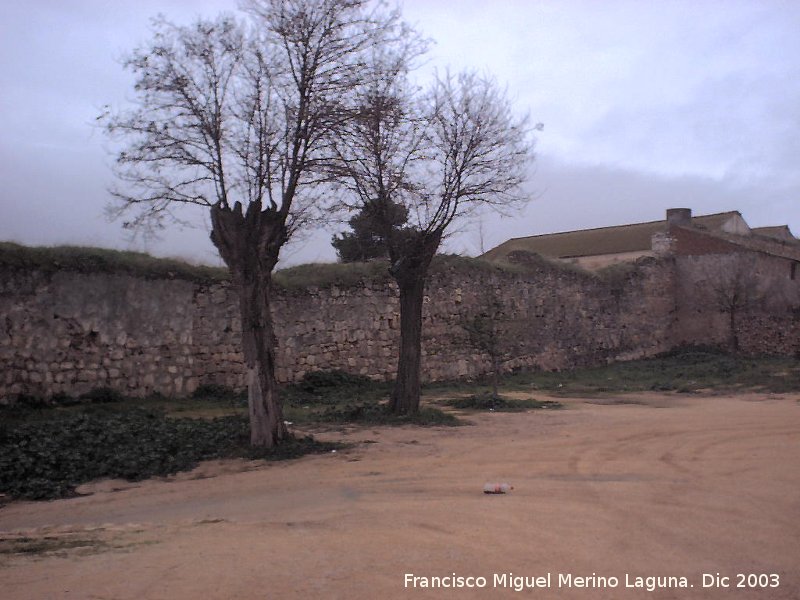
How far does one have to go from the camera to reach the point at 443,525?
18.4ft

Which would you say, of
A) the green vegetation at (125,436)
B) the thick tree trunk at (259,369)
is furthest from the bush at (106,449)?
the thick tree trunk at (259,369)

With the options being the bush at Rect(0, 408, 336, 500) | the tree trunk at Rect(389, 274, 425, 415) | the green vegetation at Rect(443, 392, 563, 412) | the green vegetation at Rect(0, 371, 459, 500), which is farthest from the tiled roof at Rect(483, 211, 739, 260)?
the bush at Rect(0, 408, 336, 500)

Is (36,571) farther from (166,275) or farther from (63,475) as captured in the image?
(166,275)

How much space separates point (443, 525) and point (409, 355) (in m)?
7.28

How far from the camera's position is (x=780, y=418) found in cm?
1127

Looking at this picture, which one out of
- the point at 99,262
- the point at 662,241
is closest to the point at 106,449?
the point at 99,262

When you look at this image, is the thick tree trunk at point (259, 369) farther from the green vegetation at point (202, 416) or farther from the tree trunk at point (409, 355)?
the tree trunk at point (409, 355)

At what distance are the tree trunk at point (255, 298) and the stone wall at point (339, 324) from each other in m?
4.71

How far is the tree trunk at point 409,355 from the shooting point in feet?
41.0

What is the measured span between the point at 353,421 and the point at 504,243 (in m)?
29.8

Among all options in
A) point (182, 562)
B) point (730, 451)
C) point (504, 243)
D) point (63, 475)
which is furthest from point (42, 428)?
point (504, 243)

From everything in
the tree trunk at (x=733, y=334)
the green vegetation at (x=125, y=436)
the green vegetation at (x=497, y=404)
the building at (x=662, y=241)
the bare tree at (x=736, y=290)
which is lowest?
the green vegetation at (x=497, y=404)

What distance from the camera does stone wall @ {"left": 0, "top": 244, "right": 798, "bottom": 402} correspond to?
1237 cm

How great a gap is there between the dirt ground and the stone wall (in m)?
5.64
